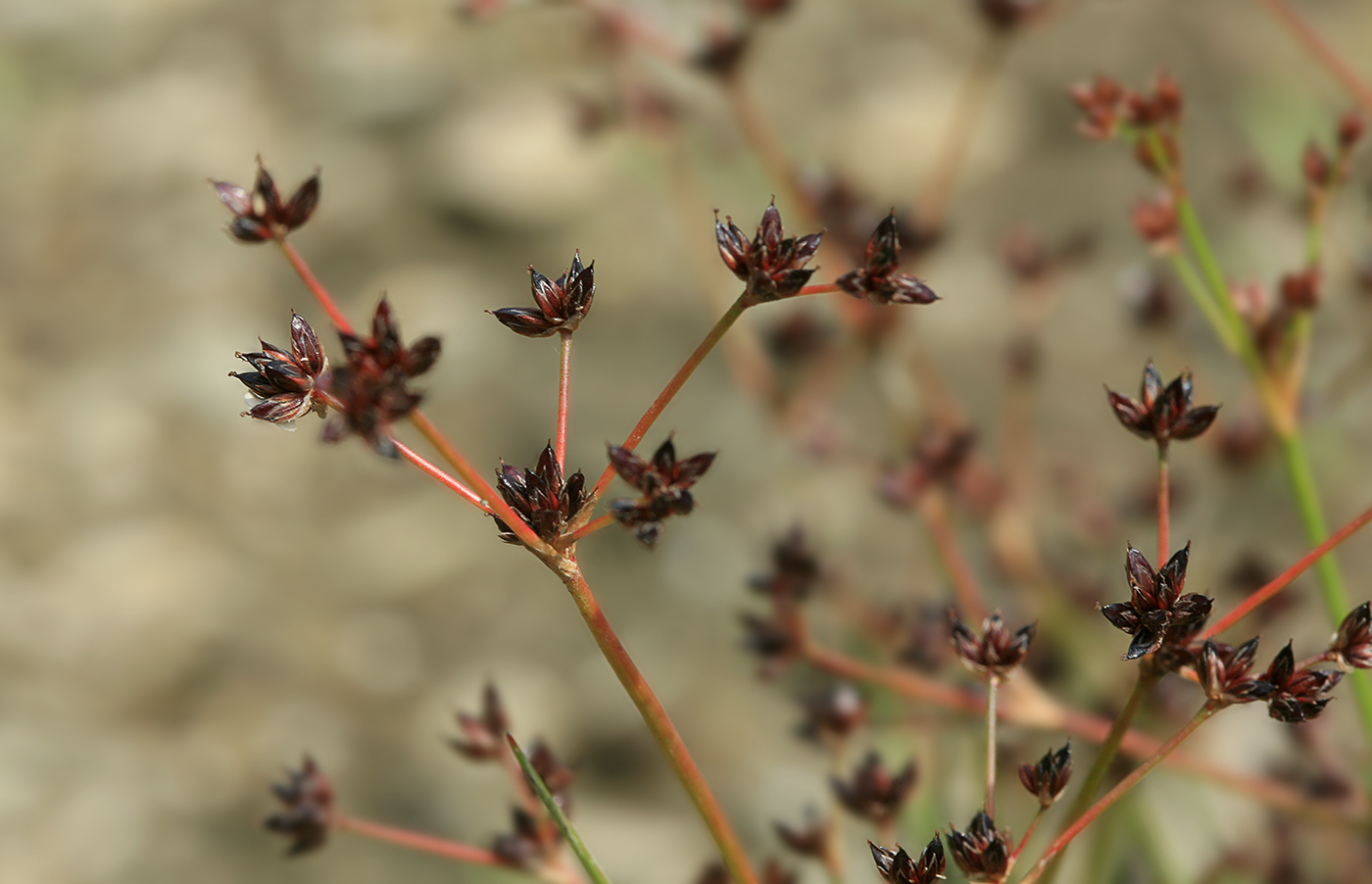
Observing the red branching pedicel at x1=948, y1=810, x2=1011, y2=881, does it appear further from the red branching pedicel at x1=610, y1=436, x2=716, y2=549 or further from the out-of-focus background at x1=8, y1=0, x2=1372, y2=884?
the out-of-focus background at x1=8, y1=0, x2=1372, y2=884

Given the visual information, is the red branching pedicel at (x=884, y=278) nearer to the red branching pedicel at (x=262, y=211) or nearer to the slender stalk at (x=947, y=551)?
the red branching pedicel at (x=262, y=211)

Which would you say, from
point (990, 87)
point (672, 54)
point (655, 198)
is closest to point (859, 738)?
point (672, 54)

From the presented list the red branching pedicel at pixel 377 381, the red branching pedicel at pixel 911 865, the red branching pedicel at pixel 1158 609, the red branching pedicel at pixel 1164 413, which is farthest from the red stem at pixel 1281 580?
the red branching pedicel at pixel 377 381

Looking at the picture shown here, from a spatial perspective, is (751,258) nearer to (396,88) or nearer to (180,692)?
(180,692)

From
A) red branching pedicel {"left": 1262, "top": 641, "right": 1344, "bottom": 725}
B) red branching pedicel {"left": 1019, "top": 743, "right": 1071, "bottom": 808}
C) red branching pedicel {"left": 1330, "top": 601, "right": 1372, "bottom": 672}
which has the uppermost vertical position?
red branching pedicel {"left": 1330, "top": 601, "right": 1372, "bottom": 672}

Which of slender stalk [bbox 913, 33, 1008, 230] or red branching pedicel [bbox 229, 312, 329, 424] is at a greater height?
slender stalk [bbox 913, 33, 1008, 230]

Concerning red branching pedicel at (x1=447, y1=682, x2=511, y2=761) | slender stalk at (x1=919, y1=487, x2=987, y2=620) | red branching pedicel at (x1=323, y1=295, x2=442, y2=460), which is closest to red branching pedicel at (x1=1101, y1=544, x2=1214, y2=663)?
red branching pedicel at (x1=323, y1=295, x2=442, y2=460)

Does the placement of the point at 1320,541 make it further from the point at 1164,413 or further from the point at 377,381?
the point at 377,381

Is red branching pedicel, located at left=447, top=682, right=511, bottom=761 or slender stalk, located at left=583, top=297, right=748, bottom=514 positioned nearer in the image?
slender stalk, located at left=583, top=297, right=748, bottom=514
